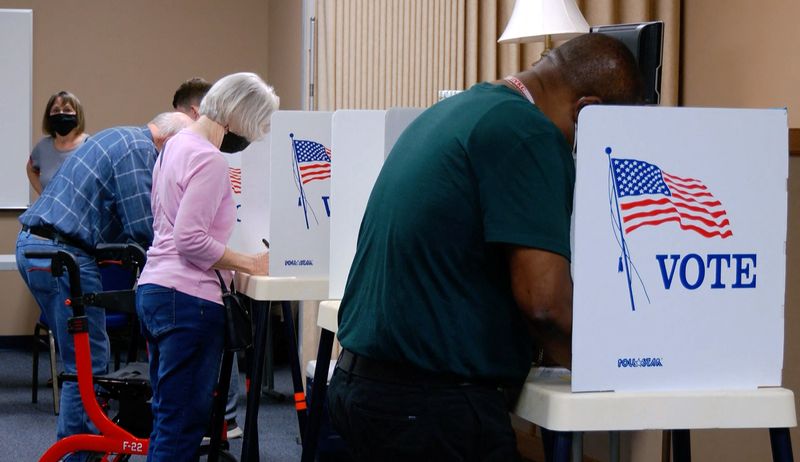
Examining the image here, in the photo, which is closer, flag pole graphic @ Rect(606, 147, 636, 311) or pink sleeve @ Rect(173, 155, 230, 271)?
flag pole graphic @ Rect(606, 147, 636, 311)

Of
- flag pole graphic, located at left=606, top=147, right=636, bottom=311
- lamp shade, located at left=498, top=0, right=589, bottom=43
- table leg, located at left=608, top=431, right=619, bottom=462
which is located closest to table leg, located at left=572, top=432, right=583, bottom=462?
flag pole graphic, located at left=606, top=147, right=636, bottom=311

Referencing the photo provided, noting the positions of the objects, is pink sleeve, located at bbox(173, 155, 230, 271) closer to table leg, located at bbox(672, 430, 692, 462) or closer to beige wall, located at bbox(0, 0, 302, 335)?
table leg, located at bbox(672, 430, 692, 462)

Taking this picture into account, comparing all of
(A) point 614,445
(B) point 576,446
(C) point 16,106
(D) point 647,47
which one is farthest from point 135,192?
(C) point 16,106

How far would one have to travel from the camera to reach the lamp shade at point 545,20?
3.51 m

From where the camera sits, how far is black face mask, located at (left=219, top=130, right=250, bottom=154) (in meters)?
2.97

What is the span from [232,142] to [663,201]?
5.75 feet

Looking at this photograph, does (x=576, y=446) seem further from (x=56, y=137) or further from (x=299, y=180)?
(x=56, y=137)

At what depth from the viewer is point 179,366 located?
2.72m

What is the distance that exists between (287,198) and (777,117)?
67.7 inches

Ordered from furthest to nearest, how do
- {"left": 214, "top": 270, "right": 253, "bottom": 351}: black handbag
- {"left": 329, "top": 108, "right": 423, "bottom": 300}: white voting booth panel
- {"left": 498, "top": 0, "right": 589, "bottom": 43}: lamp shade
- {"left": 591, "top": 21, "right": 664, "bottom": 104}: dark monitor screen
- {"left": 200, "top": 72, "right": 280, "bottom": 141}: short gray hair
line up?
1. {"left": 498, "top": 0, "right": 589, "bottom": 43}: lamp shade
2. {"left": 200, "top": 72, "right": 280, "bottom": 141}: short gray hair
3. {"left": 214, "top": 270, "right": 253, "bottom": 351}: black handbag
4. {"left": 329, "top": 108, "right": 423, "bottom": 300}: white voting booth panel
5. {"left": 591, "top": 21, "right": 664, "bottom": 104}: dark monitor screen

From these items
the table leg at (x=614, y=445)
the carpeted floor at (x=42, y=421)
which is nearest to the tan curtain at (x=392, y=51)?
the carpeted floor at (x=42, y=421)

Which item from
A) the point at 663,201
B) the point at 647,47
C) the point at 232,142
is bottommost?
the point at 663,201

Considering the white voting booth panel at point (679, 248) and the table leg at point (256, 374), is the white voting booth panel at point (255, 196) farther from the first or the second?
the white voting booth panel at point (679, 248)

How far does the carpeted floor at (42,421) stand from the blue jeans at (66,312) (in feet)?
2.22
